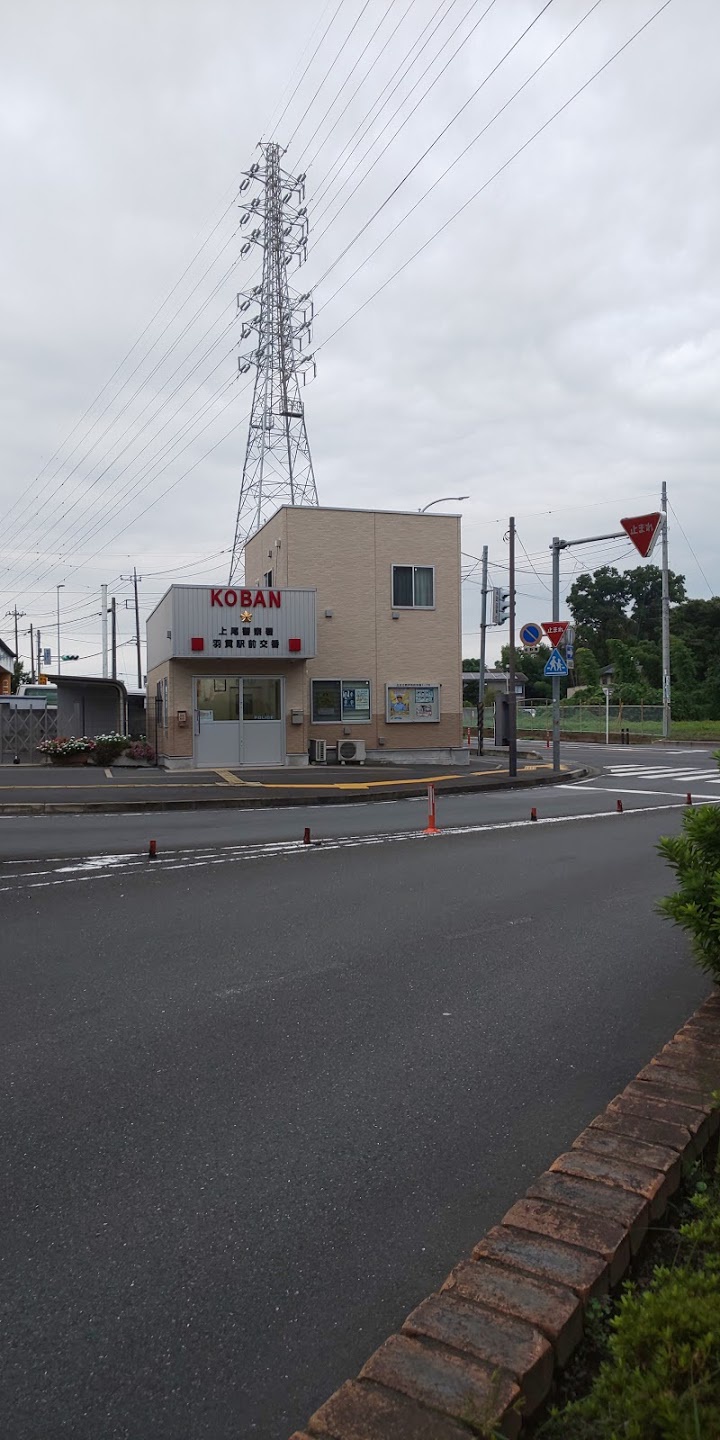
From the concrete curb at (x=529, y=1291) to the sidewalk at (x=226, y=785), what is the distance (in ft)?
50.4

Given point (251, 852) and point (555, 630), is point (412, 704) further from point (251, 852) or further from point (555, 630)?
point (251, 852)

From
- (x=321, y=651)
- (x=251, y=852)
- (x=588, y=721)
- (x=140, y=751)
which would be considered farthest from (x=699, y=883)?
(x=588, y=721)

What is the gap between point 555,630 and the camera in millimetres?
25000

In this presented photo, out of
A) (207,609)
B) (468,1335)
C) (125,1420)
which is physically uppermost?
(207,609)

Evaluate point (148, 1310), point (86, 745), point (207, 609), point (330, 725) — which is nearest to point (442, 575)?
point (330, 725)

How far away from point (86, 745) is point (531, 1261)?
2679cm

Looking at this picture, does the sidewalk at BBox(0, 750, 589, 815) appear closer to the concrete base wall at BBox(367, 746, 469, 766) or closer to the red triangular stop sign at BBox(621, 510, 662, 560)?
the concrete base wall at BBox(367, 746, 469, 766)

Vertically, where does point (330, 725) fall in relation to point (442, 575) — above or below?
below

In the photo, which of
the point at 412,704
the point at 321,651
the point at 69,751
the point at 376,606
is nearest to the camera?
the point at 69,751

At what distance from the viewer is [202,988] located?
6.17 metres

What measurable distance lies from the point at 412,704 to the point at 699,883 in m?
24.7

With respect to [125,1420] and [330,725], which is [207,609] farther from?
[125,1420]

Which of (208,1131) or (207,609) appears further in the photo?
(207,609)

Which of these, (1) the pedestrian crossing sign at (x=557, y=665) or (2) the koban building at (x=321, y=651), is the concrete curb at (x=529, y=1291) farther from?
(2) the koban building at (x=321, y=651)
